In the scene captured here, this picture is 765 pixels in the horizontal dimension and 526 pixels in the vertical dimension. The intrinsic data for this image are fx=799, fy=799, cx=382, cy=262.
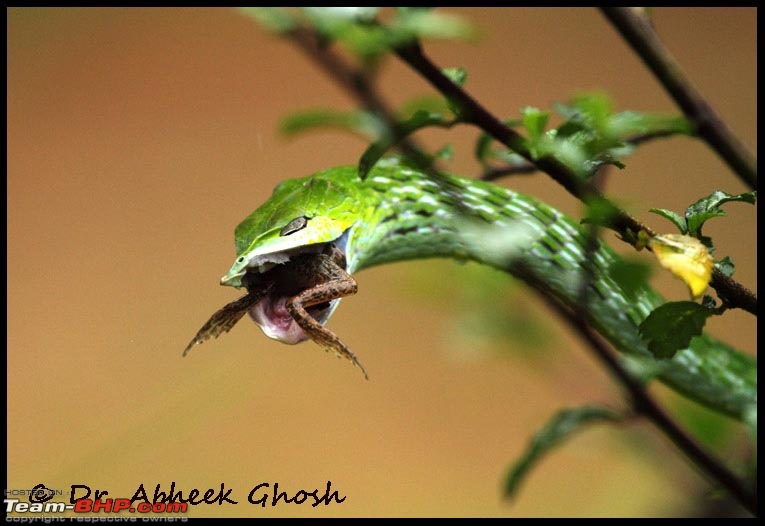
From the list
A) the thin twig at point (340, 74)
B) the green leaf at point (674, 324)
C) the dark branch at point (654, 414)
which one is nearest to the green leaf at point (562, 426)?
the dark branch at point (654, 414)

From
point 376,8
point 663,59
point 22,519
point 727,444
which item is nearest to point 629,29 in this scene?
point 663,59

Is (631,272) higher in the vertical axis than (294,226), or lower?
lower

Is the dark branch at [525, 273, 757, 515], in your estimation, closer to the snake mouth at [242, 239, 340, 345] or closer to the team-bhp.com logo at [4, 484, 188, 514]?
the snake mouth at [242, 239, 340, 345]

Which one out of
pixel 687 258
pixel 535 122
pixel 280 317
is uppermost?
pixel 280 317

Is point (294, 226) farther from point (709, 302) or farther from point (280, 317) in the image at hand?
point (709, 302)

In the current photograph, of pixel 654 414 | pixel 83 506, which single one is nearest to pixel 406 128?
pixel 654 414

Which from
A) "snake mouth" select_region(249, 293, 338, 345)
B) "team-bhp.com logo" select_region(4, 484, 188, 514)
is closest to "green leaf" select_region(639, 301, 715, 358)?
"snake mouth" select_region(249, 293, 338, 345)

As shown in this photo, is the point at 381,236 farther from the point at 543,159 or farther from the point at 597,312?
the point at 543,159
